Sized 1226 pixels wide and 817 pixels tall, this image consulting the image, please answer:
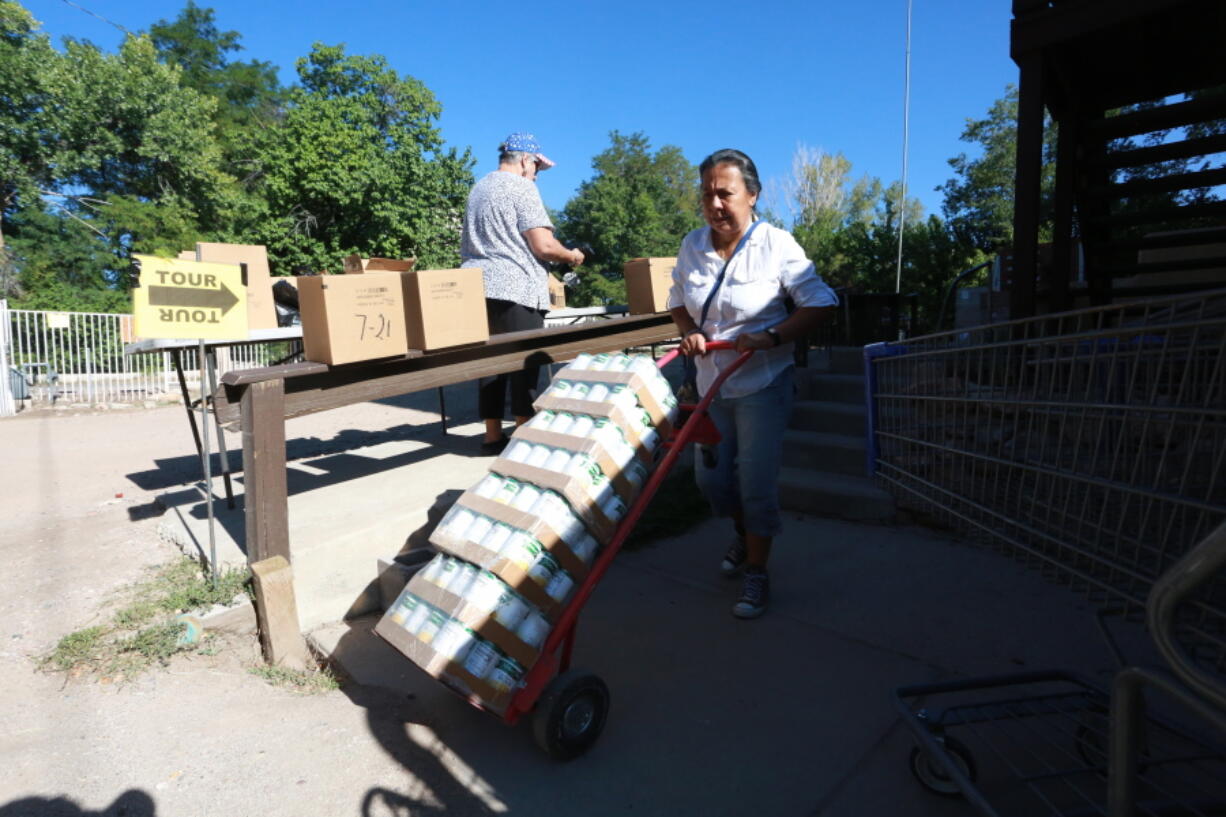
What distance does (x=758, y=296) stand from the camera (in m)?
2.83

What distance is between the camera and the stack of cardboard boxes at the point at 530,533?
213 cm

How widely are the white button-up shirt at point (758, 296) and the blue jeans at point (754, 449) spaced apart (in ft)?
0.23

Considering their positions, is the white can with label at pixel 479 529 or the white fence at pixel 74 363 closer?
the white can with label at pixel 479 529

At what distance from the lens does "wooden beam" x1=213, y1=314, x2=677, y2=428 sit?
3.22 meters

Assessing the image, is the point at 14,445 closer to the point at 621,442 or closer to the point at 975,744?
the point at 621,442

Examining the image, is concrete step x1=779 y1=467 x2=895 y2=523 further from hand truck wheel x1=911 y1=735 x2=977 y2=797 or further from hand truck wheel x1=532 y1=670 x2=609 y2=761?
hand truck wheel x1=532 y1=670 x2=609 y2=761

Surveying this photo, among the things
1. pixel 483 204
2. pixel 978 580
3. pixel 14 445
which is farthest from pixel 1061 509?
pixel 14 445

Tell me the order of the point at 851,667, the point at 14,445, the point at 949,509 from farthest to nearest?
the point at 14,445, the point at 851,667, the point at 949,509

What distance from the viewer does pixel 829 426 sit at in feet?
16.3

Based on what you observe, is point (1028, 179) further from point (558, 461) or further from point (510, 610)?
point (510, 610)

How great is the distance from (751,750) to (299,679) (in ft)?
6.13

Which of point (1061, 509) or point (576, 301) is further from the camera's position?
point (576, 301)

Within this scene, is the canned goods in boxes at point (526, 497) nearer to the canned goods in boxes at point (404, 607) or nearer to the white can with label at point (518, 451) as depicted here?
the white can with label at point (518, 451)

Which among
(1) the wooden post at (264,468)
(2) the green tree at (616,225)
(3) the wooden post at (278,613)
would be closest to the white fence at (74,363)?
(1) the wooden post at (264,468)
